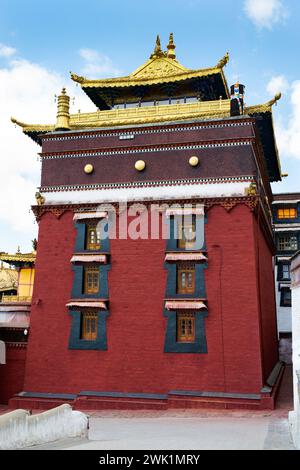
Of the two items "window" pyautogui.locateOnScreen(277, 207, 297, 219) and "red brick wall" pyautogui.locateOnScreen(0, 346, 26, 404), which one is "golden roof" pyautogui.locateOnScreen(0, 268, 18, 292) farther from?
"red brick wall" pyautogui.locateOnScreen(0, 346, 26, 404)

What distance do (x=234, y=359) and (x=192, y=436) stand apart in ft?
17.3

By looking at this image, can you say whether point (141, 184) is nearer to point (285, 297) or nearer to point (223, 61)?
point (223, 61)

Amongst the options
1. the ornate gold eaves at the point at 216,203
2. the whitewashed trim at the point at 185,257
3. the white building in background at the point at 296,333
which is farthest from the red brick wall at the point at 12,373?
the white building in background at the point at 296,333

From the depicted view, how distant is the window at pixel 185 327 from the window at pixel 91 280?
3.53 m

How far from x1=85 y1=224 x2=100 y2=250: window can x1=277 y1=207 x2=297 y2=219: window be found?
2480 centimetres

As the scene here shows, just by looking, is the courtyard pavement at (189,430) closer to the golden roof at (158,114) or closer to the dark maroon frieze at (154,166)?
the dark maroon frieze at (154,166)

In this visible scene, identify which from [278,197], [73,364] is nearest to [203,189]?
[73,364]

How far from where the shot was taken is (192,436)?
13.1m

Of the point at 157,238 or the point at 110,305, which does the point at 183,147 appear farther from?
the point at 110,305

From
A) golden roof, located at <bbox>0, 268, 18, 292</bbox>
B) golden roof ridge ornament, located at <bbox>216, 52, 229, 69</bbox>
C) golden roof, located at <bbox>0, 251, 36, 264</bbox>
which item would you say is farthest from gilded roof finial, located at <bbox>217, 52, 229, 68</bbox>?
golden roof, located at <bbox>0, 268, 18, 292</bbox>

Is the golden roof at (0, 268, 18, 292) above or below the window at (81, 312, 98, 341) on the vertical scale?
above

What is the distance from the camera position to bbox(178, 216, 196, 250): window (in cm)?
1925

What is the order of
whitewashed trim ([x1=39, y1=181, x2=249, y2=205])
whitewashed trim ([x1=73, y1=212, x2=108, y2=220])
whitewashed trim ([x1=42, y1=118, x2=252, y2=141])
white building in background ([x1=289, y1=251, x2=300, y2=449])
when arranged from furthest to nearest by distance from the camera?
whitewashed trim ([x1=73, y1=212, x2=108, y2=220]) → whitewashed trim ([x1=42, y1=118, x2=252, y2=141]) → whitewashed trim ([x1=39, y1=181, x2=249, y2=205]) → white building in background ([x1=289, y1=251, x2=300, y2=449])

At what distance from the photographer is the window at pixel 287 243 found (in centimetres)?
4112
